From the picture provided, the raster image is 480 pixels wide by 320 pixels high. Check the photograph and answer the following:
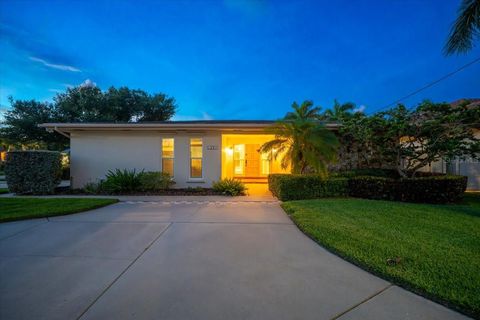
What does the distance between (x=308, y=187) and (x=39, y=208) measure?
27.6 ft

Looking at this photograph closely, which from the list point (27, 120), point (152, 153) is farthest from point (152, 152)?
point (27, 120)

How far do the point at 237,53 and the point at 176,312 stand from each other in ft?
120

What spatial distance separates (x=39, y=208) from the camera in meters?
5.99

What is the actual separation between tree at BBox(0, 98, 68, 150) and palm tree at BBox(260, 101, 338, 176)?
66.9ft

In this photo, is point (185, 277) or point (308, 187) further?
point (308, 187)

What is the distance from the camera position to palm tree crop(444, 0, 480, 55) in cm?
541

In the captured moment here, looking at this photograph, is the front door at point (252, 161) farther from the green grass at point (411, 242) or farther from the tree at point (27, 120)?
the tree at point (27, 120)

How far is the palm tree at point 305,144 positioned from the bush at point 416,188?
148cm

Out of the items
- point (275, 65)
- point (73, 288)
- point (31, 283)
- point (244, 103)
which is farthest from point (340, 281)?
point (244, 103)

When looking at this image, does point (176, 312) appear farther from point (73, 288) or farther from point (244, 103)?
point (244, 103)

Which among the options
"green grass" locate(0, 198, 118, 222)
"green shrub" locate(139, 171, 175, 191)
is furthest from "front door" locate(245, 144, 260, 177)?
"green grass" locate(0, 198, 118, 222)

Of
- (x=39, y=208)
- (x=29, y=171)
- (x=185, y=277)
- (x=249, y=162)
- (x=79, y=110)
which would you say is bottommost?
(x=185, y=277)

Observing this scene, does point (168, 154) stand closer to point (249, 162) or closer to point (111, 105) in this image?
point (249, 162)

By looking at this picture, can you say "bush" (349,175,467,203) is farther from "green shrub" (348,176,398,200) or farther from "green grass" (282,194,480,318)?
"green grass" (282,194,480,318)
